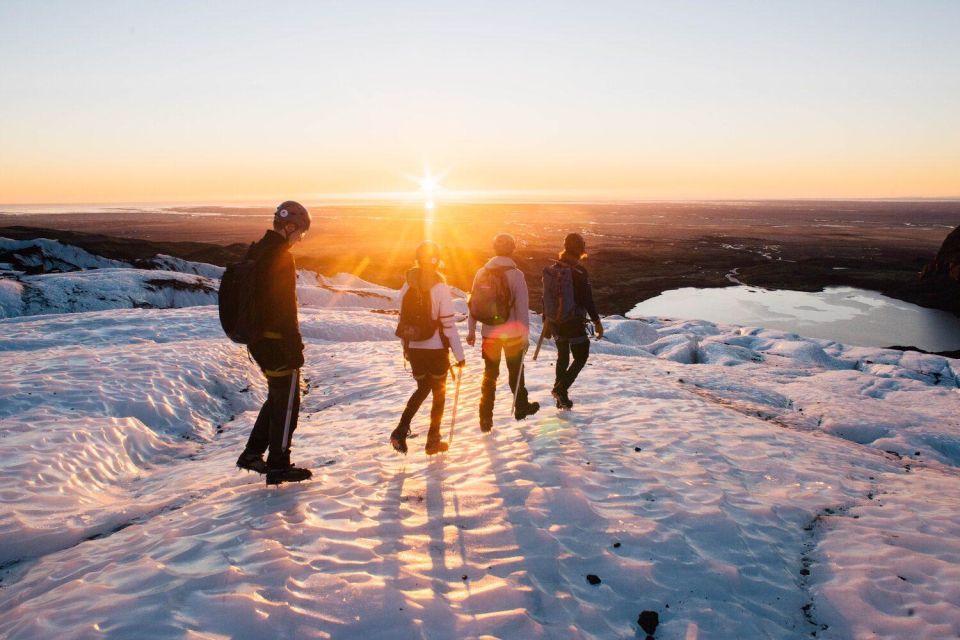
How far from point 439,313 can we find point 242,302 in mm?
2233

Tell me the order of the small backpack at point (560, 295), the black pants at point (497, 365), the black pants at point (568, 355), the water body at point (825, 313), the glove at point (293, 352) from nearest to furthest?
1. the glove at point (293, 352)
2. the black pants at point (497, 365)
3. the small backpack at point (560, 295)
4. the black pants at point (568, 355)
5. the water body at point (825, 313)

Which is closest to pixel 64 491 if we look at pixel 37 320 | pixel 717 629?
pixel 717 629

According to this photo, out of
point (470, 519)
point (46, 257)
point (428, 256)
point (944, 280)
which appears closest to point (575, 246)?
point (428, 256)

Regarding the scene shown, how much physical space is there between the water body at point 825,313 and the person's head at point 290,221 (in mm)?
33161

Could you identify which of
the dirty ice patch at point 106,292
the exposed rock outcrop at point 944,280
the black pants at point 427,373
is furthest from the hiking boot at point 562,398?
the exposed rock outcrop at point 944,280

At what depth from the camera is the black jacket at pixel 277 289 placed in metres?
4.89

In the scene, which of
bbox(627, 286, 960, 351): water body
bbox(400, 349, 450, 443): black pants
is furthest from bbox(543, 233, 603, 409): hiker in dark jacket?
bbox(627, 286, 960, 351): water body

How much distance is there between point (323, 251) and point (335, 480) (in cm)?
7002

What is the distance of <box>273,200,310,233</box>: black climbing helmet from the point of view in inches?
195

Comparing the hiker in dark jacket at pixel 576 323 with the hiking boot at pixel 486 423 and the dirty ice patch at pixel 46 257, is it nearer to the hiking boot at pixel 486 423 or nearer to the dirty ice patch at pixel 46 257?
the hiking boot at pixel 486 423

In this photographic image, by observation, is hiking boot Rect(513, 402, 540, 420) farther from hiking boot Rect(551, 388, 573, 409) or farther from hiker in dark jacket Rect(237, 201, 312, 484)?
hiker in dark jacket Rect(237, 201, 312, 484)

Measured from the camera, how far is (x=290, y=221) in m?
4.99

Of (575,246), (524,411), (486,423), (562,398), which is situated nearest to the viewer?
(575,246)

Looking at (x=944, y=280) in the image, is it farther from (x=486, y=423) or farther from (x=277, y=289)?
(x=277, y=289)
